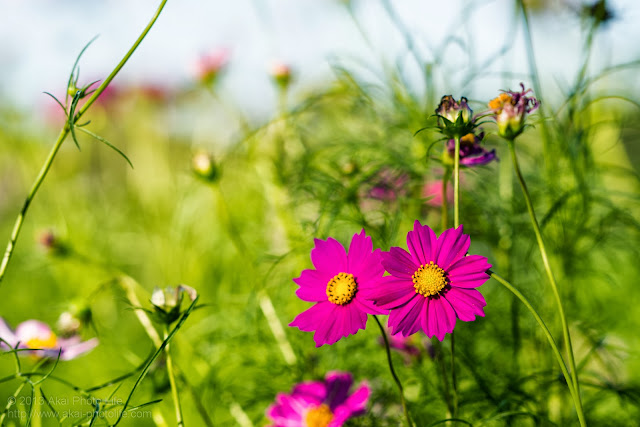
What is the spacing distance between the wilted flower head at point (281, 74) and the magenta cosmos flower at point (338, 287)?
1.73ft

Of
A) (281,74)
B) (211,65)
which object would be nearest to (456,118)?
(281,74)

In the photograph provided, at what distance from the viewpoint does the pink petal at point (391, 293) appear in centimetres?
30

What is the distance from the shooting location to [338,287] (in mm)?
318

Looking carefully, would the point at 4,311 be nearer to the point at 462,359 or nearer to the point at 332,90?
the point at 332,90

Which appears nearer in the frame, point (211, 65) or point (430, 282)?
point (430, 282)

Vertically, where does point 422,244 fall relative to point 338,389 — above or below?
above

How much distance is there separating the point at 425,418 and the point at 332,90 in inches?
16.6

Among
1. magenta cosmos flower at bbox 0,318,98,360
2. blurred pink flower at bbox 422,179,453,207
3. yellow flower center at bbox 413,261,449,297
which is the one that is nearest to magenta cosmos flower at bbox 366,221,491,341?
yellow flower center at bbox 413,261,449,297

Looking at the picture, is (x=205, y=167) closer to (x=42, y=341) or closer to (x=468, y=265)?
(x=42, y=341)

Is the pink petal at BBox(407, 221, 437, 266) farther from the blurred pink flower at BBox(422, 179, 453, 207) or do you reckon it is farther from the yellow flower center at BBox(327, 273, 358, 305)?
the blurred pink flower at BBox(422, 179, 453, 207)

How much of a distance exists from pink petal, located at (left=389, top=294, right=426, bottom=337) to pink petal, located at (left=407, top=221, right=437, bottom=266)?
0.07 ft

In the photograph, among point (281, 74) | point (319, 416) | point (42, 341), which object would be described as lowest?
point (319, 416)

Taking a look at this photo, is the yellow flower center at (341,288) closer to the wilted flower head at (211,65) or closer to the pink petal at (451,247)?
the pink petal at (451,247)

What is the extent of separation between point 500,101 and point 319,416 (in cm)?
27
